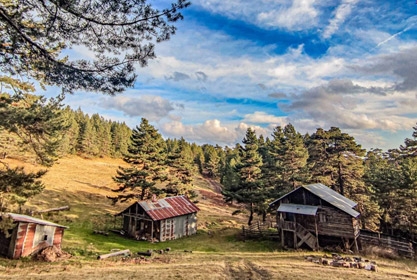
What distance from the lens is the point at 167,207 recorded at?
35.0 metres

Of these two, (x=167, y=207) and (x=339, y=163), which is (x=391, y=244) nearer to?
(x=339, y=163)

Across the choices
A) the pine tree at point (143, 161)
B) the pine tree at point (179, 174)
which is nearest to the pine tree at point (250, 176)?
the pine tree at point (179, 174)

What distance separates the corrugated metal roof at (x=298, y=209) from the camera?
2703cm

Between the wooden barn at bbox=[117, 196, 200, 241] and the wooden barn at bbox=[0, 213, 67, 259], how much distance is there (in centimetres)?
1249

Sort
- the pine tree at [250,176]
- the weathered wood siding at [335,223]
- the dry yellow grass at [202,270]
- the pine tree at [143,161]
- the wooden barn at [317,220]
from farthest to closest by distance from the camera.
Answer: the pine tree at [143,161], the pine tree at [250,176], the wooden barn at [317,220], the weathered wood siding at [335,223], the dry yellow grass at [202,270]

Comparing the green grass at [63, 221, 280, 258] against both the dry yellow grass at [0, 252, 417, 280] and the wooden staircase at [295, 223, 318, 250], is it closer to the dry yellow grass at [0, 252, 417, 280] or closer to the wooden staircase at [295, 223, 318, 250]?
→ the wooden staircase at [295, 223, 318, 250]

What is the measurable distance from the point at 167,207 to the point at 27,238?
17.9 m

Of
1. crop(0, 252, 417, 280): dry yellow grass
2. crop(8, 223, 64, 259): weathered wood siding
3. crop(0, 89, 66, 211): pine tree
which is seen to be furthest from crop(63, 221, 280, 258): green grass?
crop(0, 89, 66, 211): pine tree

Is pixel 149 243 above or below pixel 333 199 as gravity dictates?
below

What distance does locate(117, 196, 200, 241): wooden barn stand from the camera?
1275 inches

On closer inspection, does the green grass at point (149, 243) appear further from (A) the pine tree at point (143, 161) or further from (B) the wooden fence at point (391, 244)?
(B) the wooden fence at point (391, 244)

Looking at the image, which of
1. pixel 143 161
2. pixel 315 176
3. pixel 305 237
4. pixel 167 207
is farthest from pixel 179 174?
pixel 305 237

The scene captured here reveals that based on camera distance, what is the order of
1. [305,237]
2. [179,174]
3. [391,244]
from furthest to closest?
1. [179,174]
2. [305,237]
3. [391,244]

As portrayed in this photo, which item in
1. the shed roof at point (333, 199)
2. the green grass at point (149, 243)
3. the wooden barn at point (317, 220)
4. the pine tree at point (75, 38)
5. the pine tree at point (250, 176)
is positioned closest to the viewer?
the pine tree at point (75, 38)
